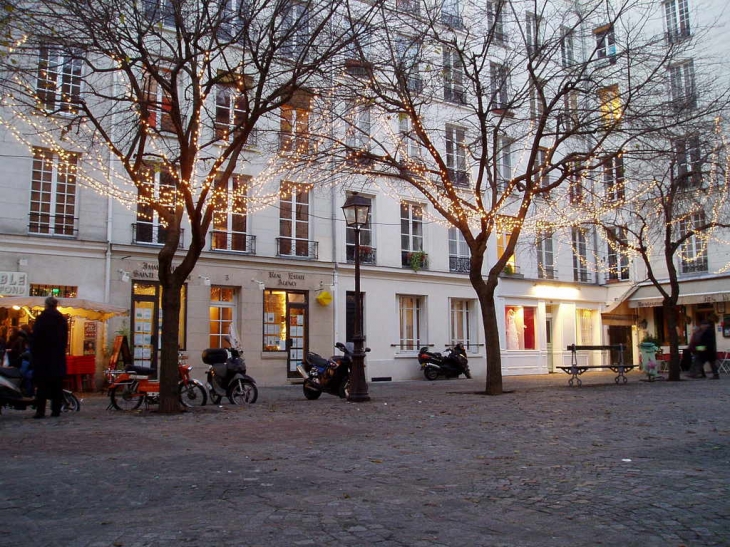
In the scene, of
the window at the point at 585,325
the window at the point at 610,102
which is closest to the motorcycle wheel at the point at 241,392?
the window at the point at 610,102

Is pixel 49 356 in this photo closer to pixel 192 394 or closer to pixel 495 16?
pixel 192 394

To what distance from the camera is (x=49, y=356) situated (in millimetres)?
10469

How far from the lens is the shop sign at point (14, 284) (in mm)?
16828

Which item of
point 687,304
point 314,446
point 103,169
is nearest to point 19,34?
point 103,169

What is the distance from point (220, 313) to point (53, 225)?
540 centimetres

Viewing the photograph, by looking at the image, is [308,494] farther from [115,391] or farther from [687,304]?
[687,304]

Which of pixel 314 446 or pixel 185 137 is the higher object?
pixel 185 137

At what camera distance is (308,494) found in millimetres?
5152

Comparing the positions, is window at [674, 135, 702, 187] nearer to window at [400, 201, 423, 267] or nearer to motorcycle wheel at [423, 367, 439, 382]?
window at [400, 201, 423, 267]

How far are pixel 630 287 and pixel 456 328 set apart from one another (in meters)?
9.60

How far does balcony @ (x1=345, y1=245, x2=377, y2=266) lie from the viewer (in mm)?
23531

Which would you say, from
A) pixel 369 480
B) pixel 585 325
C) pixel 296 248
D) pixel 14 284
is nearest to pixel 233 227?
pixel 296 248

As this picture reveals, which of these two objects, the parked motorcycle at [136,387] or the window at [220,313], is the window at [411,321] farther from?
the parked motorcycle at [136,387]

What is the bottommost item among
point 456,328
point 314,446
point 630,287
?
point 314,446
